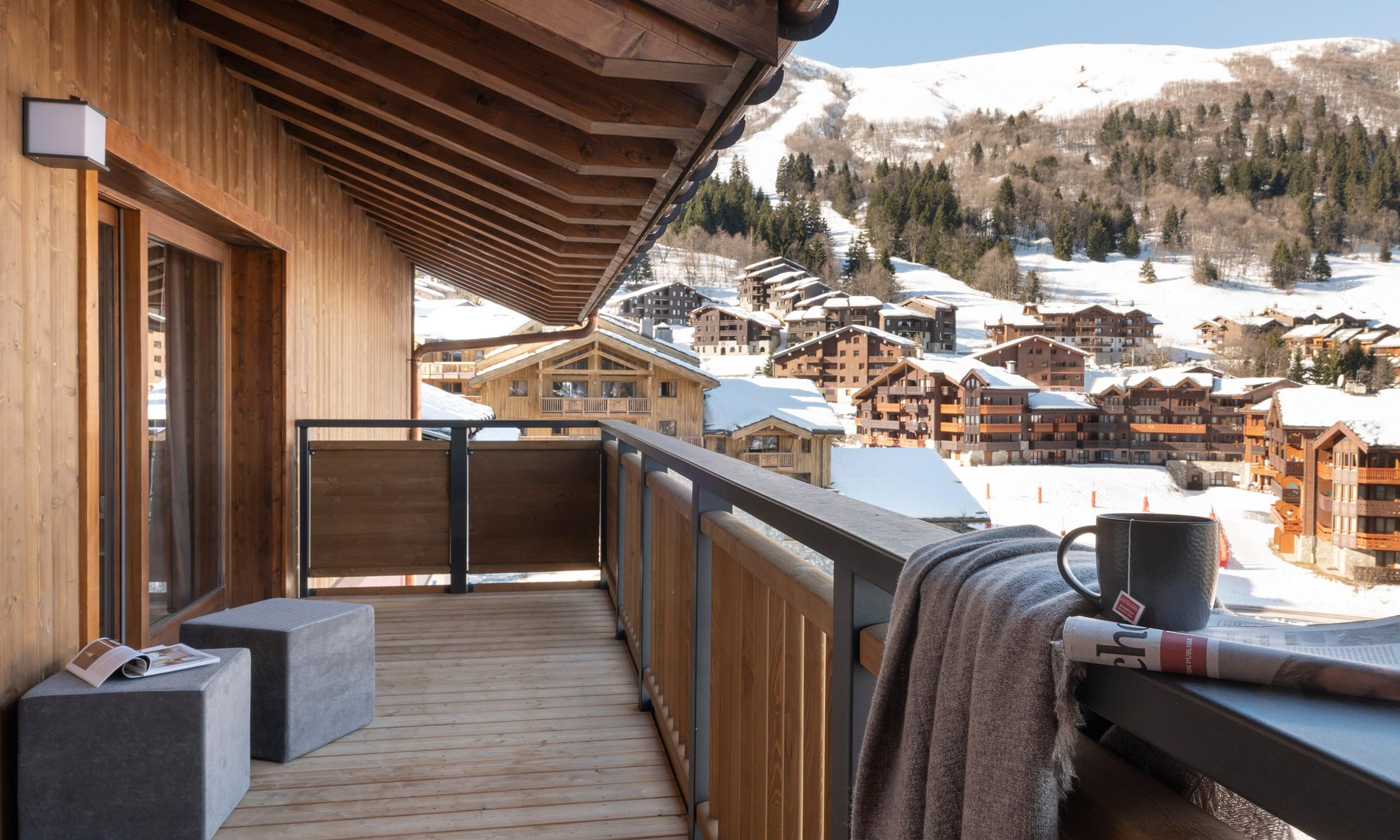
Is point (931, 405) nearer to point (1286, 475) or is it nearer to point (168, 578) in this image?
point (1286, 475)

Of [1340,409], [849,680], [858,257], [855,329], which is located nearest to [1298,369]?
[1340,409]

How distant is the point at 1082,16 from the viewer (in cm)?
5300

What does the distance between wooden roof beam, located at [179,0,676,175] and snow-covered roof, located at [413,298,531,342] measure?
13588mm

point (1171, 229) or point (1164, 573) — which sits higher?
point (1171, 229)

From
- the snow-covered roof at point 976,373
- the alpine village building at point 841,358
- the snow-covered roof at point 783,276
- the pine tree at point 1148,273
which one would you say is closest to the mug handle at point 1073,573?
the snow-covered roof at point 976,373

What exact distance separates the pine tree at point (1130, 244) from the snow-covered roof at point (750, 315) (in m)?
27.3

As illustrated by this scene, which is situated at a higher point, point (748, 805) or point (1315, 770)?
point (1315, 770)

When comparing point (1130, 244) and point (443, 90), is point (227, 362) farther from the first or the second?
point (1130, 244)

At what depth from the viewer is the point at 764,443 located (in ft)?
65.8

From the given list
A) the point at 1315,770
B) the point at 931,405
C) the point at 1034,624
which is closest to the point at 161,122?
the point at 1034,624

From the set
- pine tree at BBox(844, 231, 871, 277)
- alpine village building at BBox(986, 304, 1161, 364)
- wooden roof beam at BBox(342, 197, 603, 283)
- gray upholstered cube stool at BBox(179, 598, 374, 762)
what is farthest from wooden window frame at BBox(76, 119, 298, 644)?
pine tree at BBox(844, 231, 871, 277)

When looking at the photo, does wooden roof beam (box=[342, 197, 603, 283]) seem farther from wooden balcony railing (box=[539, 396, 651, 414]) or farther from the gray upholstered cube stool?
wooden balcony railing (box=[539, 396, 651, 414])

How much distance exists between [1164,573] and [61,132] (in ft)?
8.85

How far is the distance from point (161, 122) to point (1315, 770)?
3524 mm
